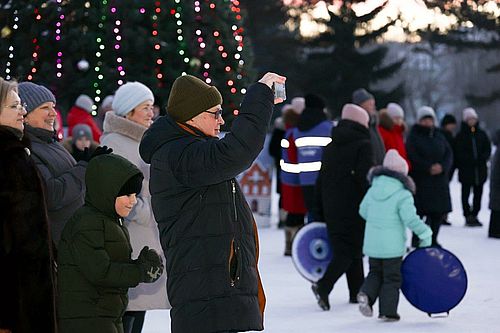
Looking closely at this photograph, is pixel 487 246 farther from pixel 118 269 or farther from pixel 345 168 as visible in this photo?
pixel 118 269

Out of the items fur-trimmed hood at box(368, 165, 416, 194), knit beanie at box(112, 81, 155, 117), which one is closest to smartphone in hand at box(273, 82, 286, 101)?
knit beanie at box(112, 81, 155, 117)

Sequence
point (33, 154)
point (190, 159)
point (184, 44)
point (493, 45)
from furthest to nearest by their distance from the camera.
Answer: point (493, 45) < point (184, 44) < point (33, 154) < point (190, 159)

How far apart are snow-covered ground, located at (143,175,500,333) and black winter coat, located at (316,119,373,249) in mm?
683

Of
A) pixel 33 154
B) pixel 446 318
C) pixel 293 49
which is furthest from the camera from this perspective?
pixel 293 49

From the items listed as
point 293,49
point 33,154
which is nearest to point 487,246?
point 33,154

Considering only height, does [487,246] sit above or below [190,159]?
below

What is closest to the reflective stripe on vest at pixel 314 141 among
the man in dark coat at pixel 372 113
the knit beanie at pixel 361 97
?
the man in dark coat at pixel 372 113

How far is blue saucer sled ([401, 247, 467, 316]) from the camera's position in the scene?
9.48 metres

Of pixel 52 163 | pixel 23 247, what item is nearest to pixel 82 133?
pixel 52 163

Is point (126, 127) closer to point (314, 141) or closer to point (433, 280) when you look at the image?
point (433, 280)

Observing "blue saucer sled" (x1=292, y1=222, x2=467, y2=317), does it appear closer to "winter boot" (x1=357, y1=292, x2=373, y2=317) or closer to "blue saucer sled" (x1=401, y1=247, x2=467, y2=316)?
"blue saucer sled" (x1=401, y1=247, x2=467, y2=316)

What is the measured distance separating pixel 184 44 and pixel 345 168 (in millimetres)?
9685

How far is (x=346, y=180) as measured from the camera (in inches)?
411

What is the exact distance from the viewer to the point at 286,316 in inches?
384
